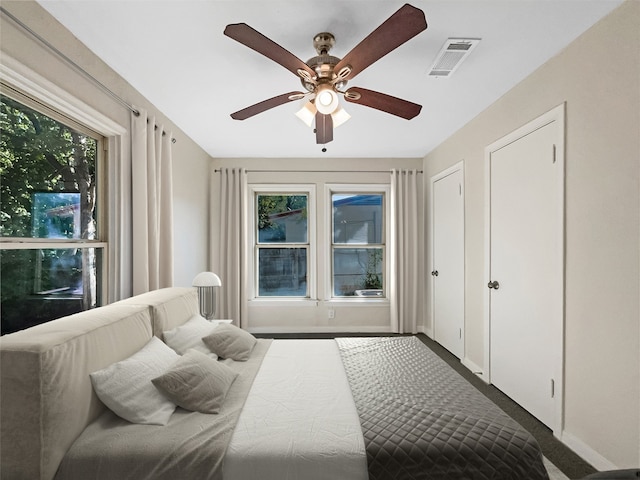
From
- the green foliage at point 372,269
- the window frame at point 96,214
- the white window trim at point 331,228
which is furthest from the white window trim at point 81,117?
the green foliage at point 372,269

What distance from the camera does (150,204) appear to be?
253 centimetres

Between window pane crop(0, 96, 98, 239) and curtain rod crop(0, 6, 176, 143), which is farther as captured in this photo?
window pane crop(0, 96, 98, 239)

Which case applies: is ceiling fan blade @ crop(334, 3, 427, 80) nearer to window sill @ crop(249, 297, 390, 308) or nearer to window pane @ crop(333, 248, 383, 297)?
window pane @ crop(333, 248, 383, 297)

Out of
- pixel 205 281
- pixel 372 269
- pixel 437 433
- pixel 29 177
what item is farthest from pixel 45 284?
pixel 372 269

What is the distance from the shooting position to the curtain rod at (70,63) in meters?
1.48

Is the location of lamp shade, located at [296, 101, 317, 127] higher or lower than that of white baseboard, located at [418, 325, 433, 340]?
higher

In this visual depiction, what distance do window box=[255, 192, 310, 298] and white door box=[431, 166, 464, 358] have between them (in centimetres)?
177

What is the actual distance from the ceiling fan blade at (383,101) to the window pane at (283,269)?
2.92 meters

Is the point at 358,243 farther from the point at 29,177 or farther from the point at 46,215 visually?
the point at 29,177

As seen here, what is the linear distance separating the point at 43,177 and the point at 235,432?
1.71 metres

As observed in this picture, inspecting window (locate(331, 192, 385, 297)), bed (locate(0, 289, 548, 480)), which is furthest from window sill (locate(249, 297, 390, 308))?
bed (locate(0, 289, 548, 480))

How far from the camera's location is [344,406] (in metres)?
1.55

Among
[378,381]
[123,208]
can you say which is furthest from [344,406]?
[123,208]

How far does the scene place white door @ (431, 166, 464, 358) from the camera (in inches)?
139
